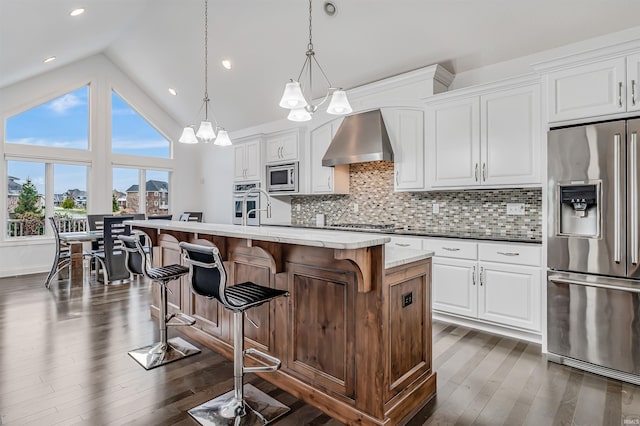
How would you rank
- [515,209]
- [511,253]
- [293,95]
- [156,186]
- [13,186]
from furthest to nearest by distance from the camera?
1. [156,186]
2. [13,186]
3. [515,209]
4. [511,253]
5. [293,95]

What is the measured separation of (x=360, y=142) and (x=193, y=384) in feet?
10.6

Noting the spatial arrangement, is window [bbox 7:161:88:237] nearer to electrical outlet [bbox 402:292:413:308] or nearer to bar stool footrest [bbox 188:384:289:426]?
bar stool footrest [bbox 188:384:289:426]

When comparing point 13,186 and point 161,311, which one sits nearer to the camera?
point 161,311

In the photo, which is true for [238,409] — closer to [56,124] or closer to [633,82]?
[633,82]

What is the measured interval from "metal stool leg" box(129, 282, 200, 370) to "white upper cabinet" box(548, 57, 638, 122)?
3.56 metres

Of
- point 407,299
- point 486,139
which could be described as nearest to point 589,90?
point 486,139

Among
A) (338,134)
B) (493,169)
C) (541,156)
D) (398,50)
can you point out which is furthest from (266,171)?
(541,156)

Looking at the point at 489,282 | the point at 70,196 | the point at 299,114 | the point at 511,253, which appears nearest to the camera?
the point at 299,114

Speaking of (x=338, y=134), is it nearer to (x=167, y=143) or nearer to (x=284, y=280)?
(x=284, y=280)

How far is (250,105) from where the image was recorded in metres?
6.27

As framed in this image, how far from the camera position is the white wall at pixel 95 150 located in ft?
19.4

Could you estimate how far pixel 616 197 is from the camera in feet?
8.34

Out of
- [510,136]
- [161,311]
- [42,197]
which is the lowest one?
[161,311]

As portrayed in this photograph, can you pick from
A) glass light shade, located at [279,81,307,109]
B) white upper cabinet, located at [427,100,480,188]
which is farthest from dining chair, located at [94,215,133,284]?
white upper cabinet, located at [427,100,480,188]
